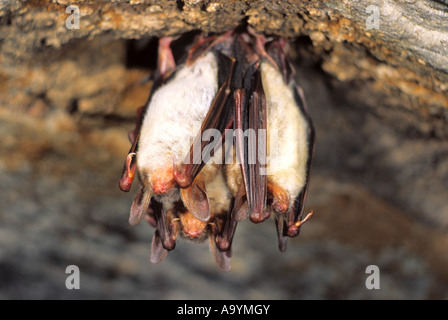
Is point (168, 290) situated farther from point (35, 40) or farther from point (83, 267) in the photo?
point (35, 40)

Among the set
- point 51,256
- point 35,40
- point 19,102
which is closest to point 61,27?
point 35,40

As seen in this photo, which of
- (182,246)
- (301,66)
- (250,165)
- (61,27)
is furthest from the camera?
(182,246)

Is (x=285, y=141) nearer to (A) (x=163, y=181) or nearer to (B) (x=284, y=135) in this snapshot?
(B) (x=284, y=135)

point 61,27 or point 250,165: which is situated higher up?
point 61,27
